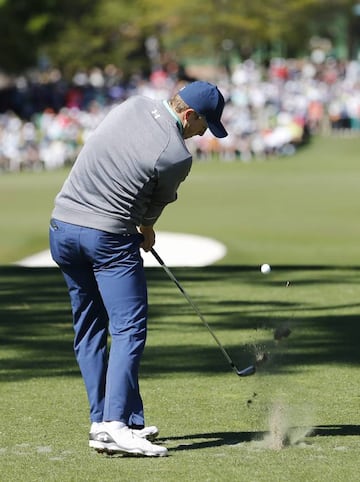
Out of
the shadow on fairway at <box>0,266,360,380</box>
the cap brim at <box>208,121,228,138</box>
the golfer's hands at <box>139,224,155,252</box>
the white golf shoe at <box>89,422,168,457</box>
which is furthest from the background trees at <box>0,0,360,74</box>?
the white golf shoe at <box>89,422,168,457</box>

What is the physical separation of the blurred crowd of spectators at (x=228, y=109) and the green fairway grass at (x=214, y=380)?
2754 cm

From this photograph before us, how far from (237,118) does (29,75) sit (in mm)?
24823

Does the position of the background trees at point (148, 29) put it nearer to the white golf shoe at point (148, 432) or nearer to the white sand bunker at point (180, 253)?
the white sand bunker at point (180, 253)

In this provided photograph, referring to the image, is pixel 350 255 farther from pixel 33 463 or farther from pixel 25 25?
pixel 25 25

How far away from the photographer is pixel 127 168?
645 cm

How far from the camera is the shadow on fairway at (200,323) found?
9320 mm

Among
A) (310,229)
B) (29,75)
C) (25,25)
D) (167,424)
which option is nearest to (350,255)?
(310,229)

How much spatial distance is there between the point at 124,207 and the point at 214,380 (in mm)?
2497

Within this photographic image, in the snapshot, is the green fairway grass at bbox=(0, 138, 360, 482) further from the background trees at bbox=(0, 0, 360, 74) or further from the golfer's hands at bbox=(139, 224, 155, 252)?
the background trees at bbox=(0, 0, 360, 74)

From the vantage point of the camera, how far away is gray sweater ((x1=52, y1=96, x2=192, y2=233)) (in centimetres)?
641

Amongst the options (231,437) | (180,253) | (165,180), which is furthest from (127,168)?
(180,253)

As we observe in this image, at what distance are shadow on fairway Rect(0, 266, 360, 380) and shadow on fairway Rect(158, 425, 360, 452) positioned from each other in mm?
483

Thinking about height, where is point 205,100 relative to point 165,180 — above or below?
above

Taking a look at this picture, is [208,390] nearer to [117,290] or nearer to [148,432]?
[148,432]
